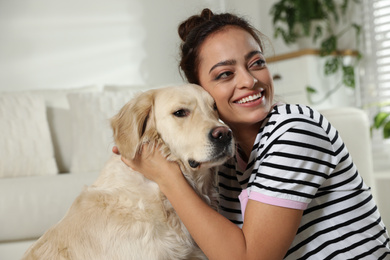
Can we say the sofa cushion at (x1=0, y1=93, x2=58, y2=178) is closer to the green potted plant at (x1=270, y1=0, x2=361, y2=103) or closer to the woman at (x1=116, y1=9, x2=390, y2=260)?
the woman at (x1=116, y1=9, x2=390, y2=260)

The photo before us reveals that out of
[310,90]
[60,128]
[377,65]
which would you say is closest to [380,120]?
[310,90]

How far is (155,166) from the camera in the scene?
131cm

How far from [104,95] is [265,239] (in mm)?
2173

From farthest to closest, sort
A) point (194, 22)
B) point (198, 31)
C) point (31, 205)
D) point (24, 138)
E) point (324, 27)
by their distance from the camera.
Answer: point (324, 27)
point (24, 138)
point (31, 205)
point (194, 22)
point (198, 31)

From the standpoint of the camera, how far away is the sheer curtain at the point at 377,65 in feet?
15.2

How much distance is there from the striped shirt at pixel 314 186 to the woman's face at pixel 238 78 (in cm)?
7

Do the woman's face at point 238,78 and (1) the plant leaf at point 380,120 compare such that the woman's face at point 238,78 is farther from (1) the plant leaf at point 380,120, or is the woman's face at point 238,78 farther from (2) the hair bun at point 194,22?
(1) the plant leaf at point 380,120

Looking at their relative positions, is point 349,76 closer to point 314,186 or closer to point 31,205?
point 31,205

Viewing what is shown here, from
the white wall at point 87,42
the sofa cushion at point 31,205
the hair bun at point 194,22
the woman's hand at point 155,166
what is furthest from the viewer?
the white wall at point 87,42

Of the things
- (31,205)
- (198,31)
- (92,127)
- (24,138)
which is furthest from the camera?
(92,127)

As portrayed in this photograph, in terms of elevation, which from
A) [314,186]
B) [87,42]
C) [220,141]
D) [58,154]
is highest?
[87,42]

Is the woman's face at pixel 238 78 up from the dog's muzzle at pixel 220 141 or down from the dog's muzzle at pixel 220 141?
up

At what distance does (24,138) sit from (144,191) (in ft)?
5.93

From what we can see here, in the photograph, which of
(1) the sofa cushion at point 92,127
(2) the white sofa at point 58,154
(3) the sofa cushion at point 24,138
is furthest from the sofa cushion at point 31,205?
(1) the sofa cushion at point 92,127
